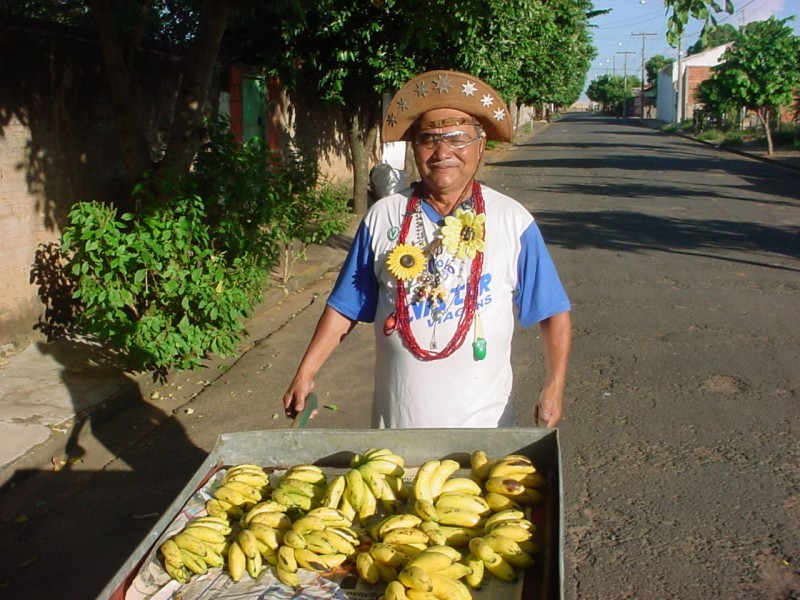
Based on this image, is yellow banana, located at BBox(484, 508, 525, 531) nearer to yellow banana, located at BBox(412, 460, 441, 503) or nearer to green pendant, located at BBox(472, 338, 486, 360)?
yellow banana, located at BBox(412, 460, 441, 503)

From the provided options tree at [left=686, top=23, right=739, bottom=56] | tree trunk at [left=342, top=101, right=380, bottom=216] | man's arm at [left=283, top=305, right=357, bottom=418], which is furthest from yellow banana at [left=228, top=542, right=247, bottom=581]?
tree trunk at [left=342, top=101, right=380, bottom=216]

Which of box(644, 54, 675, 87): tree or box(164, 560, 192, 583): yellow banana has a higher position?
box(644, 54, 675, 87): tree

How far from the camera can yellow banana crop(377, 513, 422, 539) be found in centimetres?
212

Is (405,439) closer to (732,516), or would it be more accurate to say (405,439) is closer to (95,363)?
(732,516)

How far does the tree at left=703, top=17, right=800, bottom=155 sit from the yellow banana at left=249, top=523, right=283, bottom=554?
3576 centimetres

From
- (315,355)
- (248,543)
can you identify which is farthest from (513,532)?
(315,355)

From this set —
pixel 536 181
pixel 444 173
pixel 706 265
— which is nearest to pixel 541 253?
pixel 444 173

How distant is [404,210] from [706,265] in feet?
28.9

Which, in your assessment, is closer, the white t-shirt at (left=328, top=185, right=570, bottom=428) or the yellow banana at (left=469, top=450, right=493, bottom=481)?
the yellow banana at (left=469, top=450, right=493, bottom=481)

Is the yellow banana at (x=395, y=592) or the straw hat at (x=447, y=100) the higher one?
the straw hat at (x=447, y=100)

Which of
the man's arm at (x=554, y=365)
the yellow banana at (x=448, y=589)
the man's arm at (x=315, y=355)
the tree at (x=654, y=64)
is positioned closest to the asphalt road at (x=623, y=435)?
the man's arm at (x=554, y=365)

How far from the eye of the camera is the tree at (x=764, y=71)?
3425 cm

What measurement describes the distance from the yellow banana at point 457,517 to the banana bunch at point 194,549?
1.78ft

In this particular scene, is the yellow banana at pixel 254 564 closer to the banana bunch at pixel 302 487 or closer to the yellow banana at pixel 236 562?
the yellow banana at pixel 236 562
